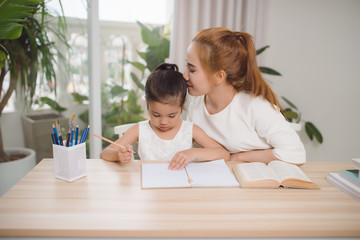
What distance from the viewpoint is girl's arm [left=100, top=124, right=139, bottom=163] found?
3.15 ft

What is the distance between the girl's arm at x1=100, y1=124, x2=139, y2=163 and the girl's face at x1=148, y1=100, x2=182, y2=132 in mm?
136

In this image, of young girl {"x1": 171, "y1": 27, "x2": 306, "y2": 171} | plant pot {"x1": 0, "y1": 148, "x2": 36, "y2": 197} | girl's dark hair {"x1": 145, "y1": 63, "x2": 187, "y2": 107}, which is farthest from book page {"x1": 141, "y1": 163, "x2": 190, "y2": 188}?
plant pot {"x1": 0, "y1": 148, "x2": 36, "y2": 197}

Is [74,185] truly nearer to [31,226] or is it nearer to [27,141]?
[31,226]

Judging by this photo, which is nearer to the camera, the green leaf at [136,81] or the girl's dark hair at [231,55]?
the girl's dark hair at [231,55]

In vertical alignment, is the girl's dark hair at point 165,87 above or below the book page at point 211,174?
above

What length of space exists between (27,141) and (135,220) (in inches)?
82.1

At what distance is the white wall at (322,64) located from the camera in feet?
8.24

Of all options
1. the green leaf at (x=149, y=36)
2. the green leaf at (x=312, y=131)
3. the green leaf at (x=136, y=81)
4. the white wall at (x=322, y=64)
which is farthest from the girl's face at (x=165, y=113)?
the green leaf at (x=312, y=131)

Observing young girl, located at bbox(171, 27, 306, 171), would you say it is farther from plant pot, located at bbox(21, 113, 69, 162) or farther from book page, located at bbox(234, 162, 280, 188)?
plant pot, located at bbox(21, 113, 69, 162)

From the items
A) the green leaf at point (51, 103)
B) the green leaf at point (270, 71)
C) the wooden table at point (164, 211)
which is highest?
the green leaf at point (270, 71)

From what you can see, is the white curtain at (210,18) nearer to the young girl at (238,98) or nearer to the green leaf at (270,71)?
the green leaf at (270,71)

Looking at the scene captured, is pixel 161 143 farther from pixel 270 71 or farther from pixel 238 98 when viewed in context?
pixel 270 71

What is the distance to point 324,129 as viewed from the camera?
9.09 ft

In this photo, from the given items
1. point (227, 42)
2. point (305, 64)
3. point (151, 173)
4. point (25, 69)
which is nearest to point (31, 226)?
point (151, 173)
